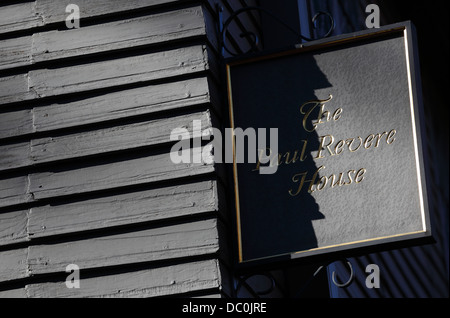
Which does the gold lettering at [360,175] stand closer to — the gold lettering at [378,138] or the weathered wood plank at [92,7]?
the gold lettering at [378,138]

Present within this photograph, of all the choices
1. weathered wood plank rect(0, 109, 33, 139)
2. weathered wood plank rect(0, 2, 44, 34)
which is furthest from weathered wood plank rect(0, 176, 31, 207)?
weathered wood plank rect(0, 2, 44, 34)

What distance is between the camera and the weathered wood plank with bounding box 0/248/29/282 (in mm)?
4105

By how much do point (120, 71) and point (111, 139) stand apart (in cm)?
35

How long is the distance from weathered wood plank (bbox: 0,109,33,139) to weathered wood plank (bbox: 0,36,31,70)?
0.83 ft

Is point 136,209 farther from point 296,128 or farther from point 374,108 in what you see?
point 374,108

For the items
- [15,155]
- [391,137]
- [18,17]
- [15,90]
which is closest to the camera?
[391,137]

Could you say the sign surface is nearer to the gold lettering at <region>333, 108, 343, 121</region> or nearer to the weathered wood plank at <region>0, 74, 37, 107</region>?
the gold lettering at <region>333, 108, 343, 121</region>

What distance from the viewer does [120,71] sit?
170 inches

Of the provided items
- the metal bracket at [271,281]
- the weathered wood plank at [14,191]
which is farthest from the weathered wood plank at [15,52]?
the metal bracket at [271,281]

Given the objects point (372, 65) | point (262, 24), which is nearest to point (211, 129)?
point (372, 65)

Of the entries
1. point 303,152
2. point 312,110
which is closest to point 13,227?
point 303,152

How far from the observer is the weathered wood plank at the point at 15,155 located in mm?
4262

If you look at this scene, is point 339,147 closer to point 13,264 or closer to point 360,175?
point 360,175
